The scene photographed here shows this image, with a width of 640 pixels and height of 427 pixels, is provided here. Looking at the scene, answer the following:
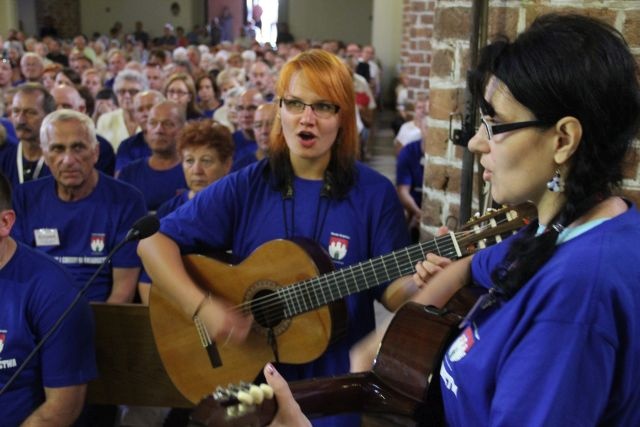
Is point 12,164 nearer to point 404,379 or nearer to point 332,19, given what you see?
point 404,379

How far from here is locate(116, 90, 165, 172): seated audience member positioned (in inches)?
208

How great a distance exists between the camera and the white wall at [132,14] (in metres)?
26.6

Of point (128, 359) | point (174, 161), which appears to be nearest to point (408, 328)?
point (128, 359)

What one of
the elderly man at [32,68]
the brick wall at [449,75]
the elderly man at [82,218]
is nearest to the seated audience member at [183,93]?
the elderly man at [82,218]

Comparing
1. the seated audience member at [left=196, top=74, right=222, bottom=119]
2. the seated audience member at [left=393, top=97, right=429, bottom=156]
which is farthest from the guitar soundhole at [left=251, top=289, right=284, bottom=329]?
the seated audience member at [left=196, top=74, right=222, bottom=119]

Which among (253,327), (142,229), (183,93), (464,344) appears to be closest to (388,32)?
(183,93)

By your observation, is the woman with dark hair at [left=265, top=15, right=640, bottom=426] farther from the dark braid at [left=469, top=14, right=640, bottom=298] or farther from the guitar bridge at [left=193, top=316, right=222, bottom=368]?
the guitar bridge at [left=193, top=316, right=222, bottom=368]

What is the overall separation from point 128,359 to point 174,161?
206 centimetres

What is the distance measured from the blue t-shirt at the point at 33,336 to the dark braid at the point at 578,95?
1.55 metres

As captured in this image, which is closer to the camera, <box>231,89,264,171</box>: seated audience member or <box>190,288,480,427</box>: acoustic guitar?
<box>190,288,480,427</box>: acoustic guitar

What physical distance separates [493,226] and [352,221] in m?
0.51

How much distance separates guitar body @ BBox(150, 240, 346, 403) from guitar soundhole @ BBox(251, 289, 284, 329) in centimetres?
1

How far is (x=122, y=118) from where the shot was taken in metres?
6.55

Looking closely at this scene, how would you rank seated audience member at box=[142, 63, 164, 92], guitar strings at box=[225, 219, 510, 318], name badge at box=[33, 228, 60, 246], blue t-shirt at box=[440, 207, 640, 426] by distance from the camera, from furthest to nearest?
seated audience member at box=[142, 63, 164, 92] → name badge at box=[33, 228, 60, 246] → guitar strings at box=[225, 219, 510, 318] → blue t-shirt at box=[440, 207, 640, 426]
